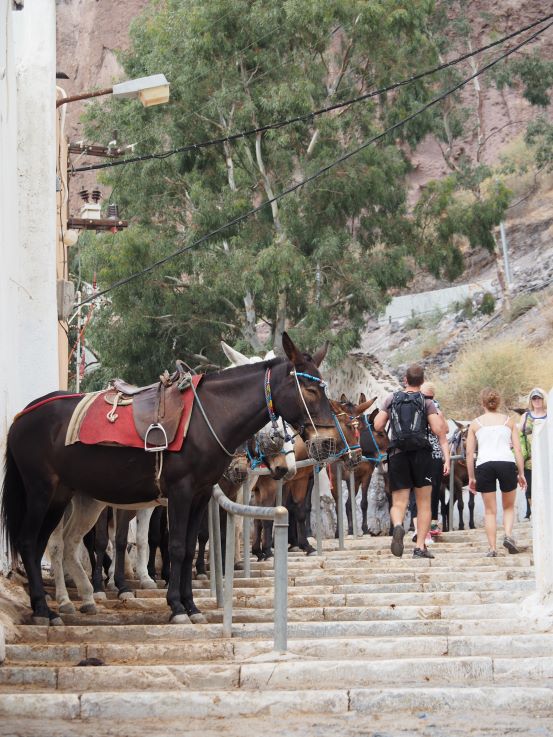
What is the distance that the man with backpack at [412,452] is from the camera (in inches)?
494

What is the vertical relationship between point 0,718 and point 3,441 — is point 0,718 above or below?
below

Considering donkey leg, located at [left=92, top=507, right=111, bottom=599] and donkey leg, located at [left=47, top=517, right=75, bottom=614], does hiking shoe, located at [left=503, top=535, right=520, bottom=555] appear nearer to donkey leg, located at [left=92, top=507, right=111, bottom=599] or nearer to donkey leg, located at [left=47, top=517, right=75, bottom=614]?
donkey leg, located at [left=92, top=507, right=111, bottom=599]

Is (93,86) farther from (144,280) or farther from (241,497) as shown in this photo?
(241,497)

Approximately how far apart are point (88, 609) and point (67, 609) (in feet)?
0.63

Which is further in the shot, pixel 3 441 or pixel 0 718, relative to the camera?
pixel 3 441

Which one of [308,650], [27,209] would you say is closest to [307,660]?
[308,650]

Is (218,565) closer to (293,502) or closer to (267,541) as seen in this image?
(267,541)

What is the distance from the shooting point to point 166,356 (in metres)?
33.1

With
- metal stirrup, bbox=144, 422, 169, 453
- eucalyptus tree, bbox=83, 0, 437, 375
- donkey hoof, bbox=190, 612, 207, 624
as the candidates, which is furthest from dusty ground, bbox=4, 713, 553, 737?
eucalyptus tree, bbox=83, 0, 437, 375

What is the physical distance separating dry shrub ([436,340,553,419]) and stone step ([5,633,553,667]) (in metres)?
26.9

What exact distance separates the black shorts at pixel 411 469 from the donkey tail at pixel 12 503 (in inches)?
176

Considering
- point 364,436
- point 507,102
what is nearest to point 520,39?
point 507,102

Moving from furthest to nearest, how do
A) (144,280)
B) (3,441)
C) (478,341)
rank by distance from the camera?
(478,341) → (144,280) → (3,441)

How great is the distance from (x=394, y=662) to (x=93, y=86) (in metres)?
58.6
